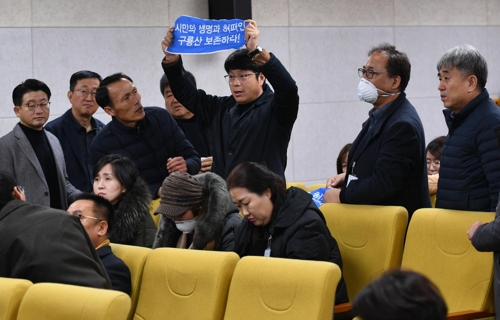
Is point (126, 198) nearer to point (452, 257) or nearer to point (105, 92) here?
point (105, 92)

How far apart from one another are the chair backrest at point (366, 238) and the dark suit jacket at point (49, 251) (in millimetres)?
1080

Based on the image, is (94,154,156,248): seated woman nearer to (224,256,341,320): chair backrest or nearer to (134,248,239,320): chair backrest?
(134,248,239,320): chair backrest

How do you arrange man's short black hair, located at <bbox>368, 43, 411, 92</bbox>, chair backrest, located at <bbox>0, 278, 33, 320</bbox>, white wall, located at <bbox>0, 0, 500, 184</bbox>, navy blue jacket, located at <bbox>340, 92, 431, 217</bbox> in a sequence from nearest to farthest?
1. chair backrest, located at <bbox>0, 278, 33, 320</bbox>
2. navy blue jacket, located at <bbox>340, 92, 431, 217</bbox>
3. man's short black hair, located at <bbox>368, 43, 411, 92</bbox>
4. white wall, located at <bbox>0, 0, 500, 184</bbox>

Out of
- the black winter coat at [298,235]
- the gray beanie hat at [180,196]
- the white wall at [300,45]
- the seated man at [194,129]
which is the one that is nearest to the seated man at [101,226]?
the gray beanie hat at [180,196]

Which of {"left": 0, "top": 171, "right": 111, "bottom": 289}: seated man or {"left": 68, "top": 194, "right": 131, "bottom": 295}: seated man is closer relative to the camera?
{"left": 0, "top": 171, "right": 111, "bottom": 289}: seated man

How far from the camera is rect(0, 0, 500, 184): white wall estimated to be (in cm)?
648

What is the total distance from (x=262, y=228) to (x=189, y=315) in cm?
53

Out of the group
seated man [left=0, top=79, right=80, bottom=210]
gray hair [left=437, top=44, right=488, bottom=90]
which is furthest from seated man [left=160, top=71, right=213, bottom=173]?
gray hair [left=437, top=44, right=488, bottom=90]

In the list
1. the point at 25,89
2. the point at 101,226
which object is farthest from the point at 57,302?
the point at 25,89

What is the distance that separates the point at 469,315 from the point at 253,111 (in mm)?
1560

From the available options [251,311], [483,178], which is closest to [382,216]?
[483,178]

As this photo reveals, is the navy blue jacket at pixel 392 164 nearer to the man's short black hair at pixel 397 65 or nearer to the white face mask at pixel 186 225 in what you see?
the man's short black hair at pixel 397 65

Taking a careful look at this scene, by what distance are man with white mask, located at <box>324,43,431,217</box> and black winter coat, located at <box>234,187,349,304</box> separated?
0.40 metres

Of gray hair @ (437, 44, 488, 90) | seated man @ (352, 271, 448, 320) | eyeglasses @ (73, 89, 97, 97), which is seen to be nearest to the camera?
seated man @ (352, 271, 448, 320)
